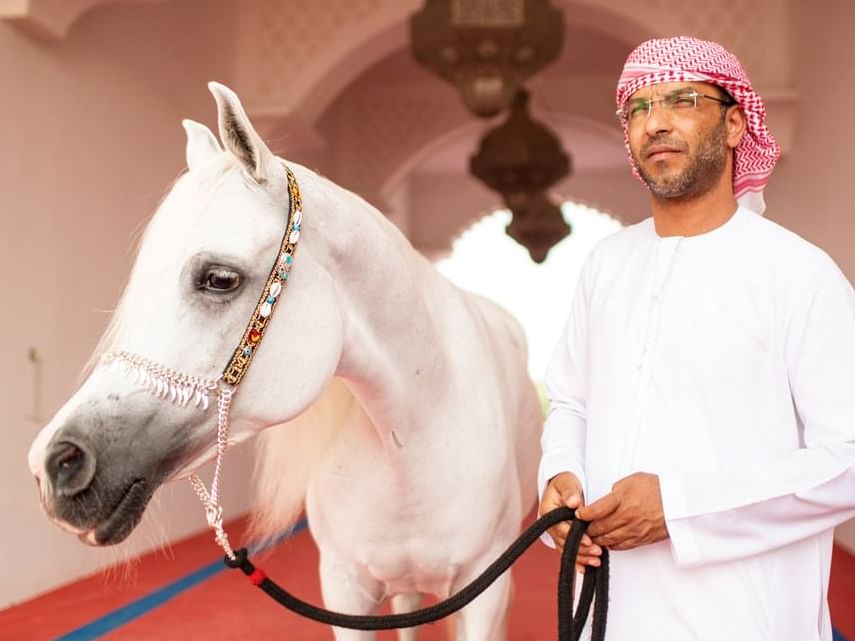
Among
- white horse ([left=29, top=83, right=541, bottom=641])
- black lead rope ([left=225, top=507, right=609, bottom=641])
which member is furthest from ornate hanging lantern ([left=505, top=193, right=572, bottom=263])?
black lead rope ([left=225, top=507, right=609, bottom=641])

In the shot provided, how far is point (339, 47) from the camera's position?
17.8 ft

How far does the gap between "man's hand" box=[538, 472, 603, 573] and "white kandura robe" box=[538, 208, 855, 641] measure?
0.04 meters

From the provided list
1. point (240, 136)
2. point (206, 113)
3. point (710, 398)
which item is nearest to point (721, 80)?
point (710, 398)

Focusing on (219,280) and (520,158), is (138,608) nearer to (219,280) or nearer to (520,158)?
(219,280)

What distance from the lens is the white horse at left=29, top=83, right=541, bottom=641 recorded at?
1.08m

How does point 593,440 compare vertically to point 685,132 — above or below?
below

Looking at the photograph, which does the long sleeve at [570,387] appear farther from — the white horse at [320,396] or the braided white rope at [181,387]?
the braided white rope at [181,387]

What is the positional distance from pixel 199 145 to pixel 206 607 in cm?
267

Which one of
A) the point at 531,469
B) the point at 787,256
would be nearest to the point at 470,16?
the point at 531,469

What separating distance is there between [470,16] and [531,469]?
188 cm

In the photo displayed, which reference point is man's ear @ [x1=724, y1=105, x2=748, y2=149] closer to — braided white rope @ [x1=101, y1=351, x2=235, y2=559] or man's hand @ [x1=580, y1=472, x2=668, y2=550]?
man's hand @ [x1=580, y1=472, x2=668, y2=550]

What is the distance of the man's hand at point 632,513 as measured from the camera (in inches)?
44.2

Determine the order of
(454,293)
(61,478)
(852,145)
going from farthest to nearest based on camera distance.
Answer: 1. (852,145)
2. (454,293)
3. (61,478)

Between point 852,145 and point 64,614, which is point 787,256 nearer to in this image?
point 64,614
